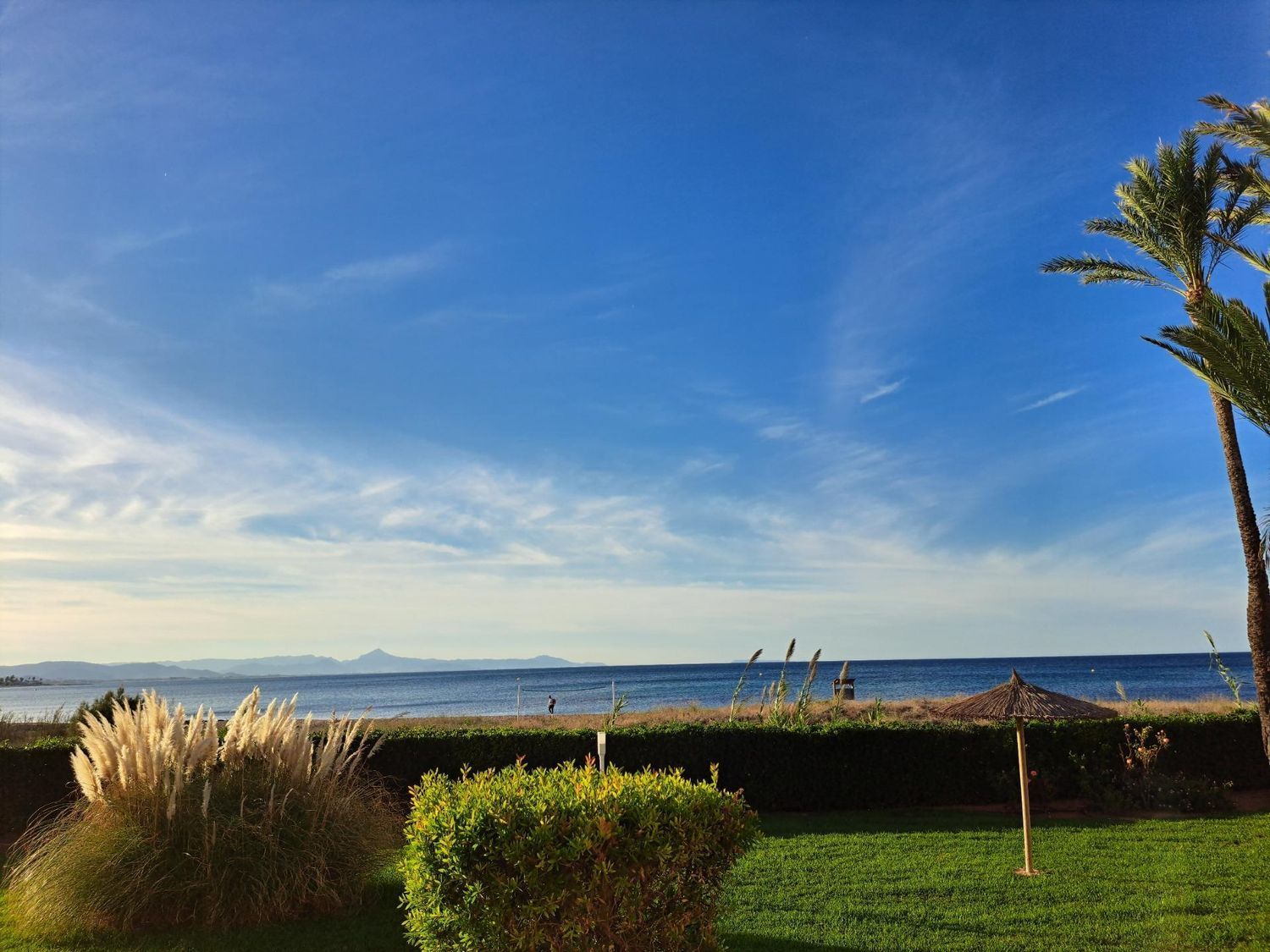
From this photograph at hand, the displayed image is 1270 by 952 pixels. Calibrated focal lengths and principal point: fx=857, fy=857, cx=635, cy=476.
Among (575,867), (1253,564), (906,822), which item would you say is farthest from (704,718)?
(575,867)

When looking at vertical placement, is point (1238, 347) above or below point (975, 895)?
above

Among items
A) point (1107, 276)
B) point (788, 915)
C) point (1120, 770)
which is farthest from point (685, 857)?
point (1107, 276)

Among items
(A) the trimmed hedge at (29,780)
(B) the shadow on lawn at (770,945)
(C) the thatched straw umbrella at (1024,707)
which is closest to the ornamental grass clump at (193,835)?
(B) the shadow on lawn at (770,945)

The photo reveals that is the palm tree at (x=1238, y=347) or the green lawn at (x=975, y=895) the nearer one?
the green lawn at (x=975, y=895)

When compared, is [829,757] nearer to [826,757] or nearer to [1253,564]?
[826,757]

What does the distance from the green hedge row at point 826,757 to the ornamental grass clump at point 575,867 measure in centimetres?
795

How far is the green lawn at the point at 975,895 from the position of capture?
6.32m

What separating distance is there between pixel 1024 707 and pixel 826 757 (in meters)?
3.96

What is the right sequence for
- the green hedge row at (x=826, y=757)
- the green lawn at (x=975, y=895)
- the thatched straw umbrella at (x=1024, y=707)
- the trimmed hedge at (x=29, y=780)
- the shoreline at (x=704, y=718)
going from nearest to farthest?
the green lawn at (x=975, y=895), the thatched straw umbrella at (x=1024, y=707), the trimmed hedge at (x=29, y=780), the green hedge row at (x=826, y=757), the shoreline at (x=704, y=718)

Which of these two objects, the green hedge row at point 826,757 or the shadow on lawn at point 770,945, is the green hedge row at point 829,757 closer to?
the green hedge row at point 826,757

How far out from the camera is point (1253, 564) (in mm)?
12883

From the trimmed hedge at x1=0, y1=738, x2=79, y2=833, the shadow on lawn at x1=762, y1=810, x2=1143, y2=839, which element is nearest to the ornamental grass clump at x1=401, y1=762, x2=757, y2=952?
the shadow on lawn at x1=762, y1=810, x2=1143, y2=839

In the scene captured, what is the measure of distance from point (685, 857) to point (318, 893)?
4013mm

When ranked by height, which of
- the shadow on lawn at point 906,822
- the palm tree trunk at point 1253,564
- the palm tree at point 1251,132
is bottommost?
the shadow on lawn at point 906,822
